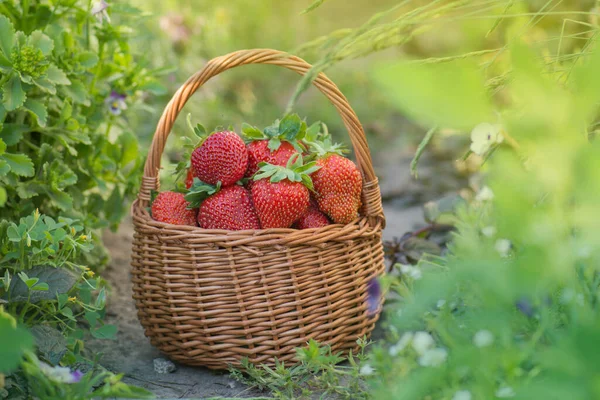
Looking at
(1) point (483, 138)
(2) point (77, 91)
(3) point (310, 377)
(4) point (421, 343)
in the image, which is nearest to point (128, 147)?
(2) point (77, 91)

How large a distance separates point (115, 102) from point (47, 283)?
0.59 m

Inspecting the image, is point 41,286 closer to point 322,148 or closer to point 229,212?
point 229,212

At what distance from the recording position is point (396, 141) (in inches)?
128

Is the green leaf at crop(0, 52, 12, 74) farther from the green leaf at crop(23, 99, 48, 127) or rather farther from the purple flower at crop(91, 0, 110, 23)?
the purple flower at crop(91, 0, 110, 23)

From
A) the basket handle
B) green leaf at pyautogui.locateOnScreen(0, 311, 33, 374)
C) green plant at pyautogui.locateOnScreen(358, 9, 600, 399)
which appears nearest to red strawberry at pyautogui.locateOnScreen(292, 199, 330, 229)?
the basket handle

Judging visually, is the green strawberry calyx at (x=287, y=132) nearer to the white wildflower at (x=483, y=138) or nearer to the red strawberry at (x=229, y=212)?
the red strawberry at (x=229, y=212)

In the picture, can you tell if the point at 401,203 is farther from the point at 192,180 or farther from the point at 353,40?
the point at 353,40

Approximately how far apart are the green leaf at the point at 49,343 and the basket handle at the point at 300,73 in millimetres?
385

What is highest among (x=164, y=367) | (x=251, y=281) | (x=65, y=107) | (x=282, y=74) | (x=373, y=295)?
(x=65, y=107)

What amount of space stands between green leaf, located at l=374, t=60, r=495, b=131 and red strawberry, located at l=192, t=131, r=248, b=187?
0.79 meters

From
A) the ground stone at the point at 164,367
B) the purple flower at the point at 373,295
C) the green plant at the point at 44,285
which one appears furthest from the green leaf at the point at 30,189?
the purple flower at the point at 373,295

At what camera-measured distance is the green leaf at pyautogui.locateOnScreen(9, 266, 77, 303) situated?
3.63ft

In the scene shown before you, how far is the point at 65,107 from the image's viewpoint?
4.50ft

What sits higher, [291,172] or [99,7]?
[99,7]
